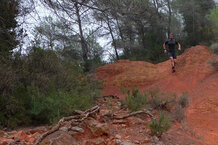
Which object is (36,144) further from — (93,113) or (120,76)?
(120,76)

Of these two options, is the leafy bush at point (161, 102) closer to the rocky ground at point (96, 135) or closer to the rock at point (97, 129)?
the rocky ground at point (96, 135)

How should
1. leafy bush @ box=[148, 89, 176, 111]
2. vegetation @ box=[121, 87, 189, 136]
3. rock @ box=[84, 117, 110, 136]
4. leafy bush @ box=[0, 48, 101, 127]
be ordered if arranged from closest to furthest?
rock @ box=[84, 117, 110, 136] < vegetation @ box=[121, 87, 189, 136] < leafy bush @ box=[0, 48, 101, 127] < leafy bush @ box=[148, 89, 176, 111]

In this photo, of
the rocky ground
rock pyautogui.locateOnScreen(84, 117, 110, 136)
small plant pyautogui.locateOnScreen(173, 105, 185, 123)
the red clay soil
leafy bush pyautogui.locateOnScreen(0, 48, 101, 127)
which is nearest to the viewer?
the rocky ground

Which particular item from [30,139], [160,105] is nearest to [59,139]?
[30,139]

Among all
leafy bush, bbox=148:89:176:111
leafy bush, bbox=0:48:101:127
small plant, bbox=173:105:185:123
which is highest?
leafy bush, bbox=0:48:101:127

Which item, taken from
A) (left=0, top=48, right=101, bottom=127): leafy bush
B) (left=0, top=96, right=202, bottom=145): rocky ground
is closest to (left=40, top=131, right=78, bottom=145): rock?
(left=0, top=96, right=202, bottom=145): rocky ground

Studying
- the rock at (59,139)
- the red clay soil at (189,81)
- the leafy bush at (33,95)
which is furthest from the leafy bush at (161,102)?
the rock at (59,139)

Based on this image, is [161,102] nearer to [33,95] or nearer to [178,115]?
[178,115]

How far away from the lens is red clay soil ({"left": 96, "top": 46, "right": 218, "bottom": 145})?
6.89 metres

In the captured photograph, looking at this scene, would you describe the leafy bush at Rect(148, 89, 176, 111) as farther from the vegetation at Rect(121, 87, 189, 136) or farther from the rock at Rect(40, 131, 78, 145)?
the rock at Rect(40, 131, 78, 145)

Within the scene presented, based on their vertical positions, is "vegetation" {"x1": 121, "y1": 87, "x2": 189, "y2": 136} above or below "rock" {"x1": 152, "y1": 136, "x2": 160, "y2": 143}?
above

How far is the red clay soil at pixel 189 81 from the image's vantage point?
6895 mm

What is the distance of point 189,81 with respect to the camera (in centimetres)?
1133

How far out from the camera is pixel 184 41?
74.5ft
